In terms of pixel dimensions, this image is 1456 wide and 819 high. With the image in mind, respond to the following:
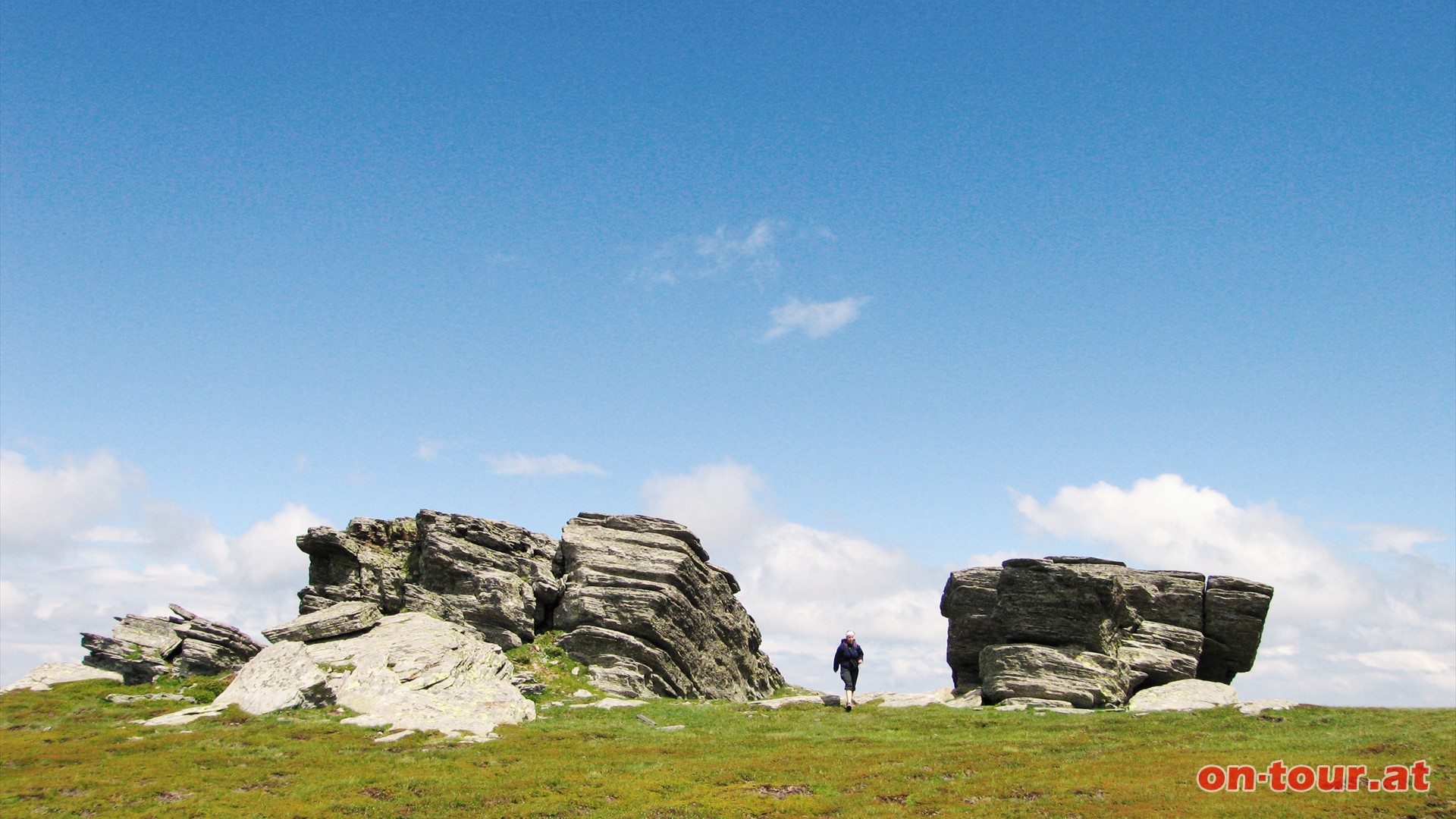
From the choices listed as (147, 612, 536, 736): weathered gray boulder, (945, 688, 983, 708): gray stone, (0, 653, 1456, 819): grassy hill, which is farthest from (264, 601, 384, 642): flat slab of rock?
(945, 688, 983, 708): gray stone

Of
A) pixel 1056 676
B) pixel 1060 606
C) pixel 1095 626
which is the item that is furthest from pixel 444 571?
pixel 1095 626

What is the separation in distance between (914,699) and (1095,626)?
41.8 feet

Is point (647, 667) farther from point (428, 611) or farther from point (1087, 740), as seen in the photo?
point (1087, 740)

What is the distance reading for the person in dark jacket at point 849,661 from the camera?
179 ft

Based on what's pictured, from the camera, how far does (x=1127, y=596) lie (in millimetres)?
63438

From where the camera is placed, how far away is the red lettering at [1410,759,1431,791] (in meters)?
28.9

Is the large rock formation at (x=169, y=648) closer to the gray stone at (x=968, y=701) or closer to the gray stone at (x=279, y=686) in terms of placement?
the gray stone at (x=279, y=686)

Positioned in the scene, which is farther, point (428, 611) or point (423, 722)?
point (428, 611)

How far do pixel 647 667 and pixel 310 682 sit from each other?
2184 cm

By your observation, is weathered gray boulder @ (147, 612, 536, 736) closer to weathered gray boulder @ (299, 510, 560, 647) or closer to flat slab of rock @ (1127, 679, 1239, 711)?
weathered gray boulder @ (299, 510, 560, 647)

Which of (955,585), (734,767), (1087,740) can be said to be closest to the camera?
(734,767)

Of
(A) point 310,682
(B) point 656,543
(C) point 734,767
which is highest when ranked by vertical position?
(B) point 656,543

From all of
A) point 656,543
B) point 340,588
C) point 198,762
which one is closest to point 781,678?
point 656,543

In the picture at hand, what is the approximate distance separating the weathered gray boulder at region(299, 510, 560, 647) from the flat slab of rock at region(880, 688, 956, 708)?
2500 cm
